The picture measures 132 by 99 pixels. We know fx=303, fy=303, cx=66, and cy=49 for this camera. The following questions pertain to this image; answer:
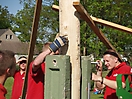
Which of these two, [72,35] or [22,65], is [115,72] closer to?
[22,65]

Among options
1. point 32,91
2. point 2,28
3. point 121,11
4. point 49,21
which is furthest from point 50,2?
point 2,28

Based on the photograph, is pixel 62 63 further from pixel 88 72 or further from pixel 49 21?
pixel 49 21

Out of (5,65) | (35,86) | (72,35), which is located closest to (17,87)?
(35,86)

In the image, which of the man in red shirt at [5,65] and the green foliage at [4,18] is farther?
the green foliage at [4,18]

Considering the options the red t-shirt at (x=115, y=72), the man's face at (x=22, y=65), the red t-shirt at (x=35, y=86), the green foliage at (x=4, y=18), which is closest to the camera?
the red t-shirt at (x=35, y=86)

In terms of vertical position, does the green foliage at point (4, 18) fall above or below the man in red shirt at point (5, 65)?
above

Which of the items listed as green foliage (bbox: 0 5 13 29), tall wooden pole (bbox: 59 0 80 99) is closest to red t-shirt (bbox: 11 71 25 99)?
tall wooden pole (bbox: 59 0 80 99)

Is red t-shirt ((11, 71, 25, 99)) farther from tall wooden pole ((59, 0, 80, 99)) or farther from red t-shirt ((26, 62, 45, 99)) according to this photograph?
tall wooden pole ((59, 0, 80, 99))

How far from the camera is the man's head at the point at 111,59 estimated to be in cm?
450

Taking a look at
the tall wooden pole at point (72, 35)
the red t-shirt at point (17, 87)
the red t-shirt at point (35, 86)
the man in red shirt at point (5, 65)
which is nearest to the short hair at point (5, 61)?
the man in red shirt at point (5, 65)

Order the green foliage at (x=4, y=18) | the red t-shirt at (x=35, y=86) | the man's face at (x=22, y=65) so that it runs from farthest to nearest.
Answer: the green foliage at (x=4, y=18)
the man's face at (x=22, y=65)
the red t-shirt at (x=35, y=86)

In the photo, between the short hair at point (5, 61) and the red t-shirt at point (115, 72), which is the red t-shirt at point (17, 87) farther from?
the short hair at point (5, 61)

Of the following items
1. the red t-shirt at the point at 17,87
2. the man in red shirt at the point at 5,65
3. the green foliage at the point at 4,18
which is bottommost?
the red t-shirt at the point at 17,87

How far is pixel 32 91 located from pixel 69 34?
1.52 meters
